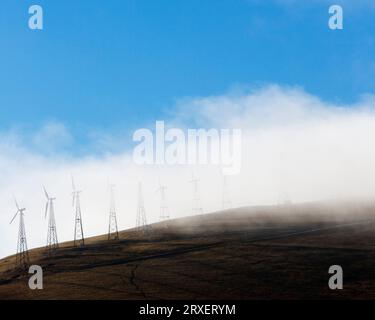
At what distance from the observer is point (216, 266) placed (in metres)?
140

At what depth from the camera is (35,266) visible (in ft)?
542

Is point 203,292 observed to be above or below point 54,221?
below

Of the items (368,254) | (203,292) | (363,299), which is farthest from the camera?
(368,254)

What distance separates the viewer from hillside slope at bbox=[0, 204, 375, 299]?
379 feet

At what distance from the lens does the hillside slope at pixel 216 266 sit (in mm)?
115375

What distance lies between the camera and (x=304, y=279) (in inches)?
4820

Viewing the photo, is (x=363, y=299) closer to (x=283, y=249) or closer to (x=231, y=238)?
(x=283, y=249)

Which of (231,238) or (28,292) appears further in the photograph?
(231,238)

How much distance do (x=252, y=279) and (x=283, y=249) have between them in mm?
32963

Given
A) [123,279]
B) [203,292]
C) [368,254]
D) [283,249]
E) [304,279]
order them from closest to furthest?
[203,292] → [304,279] → [123,279] → [368,254] → [283,249]

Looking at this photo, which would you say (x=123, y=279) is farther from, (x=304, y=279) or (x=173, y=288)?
(x=304, y=279)
